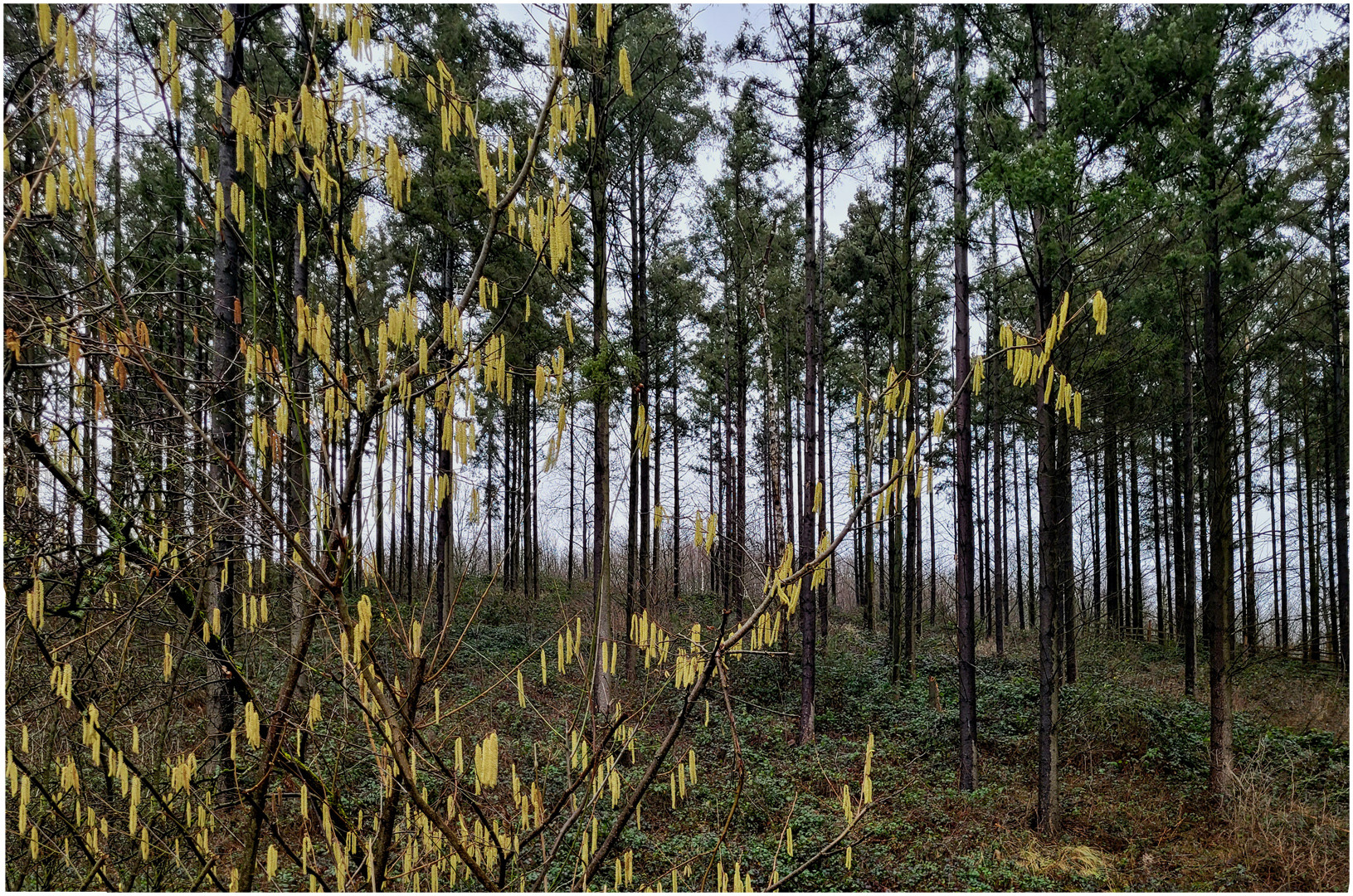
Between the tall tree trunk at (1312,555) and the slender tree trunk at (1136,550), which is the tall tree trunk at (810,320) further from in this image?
the tall tree trunk at (1312,555)

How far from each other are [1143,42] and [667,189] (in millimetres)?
6899

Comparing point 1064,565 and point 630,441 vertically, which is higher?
point 630,441

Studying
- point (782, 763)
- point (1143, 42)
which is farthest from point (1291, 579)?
point (1143, 42)

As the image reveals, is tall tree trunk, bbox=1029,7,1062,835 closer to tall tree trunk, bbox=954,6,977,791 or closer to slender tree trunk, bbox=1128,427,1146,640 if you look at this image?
tall tree trunk, bbox=954,6,977,791

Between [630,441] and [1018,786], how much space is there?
787cm

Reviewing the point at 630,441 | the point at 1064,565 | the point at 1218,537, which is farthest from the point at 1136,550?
the point at 630,441

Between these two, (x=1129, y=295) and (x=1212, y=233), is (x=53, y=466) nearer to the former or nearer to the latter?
(x=1212, y=233)

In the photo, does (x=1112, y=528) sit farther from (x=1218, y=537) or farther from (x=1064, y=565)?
(x=1218, y=537)

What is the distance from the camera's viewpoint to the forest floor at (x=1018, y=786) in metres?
5.96

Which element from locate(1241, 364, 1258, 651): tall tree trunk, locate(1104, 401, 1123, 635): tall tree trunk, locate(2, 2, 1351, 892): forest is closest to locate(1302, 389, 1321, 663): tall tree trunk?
locate(2, 2, 1351, 892): forest

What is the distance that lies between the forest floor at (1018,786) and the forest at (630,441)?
0.23 ft

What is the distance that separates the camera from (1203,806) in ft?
24.1

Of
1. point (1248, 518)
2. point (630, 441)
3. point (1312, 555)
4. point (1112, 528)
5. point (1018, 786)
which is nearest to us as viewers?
point (630, 441)

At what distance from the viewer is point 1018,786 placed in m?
7.89
